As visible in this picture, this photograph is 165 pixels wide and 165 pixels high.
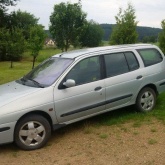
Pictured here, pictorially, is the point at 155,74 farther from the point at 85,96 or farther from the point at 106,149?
the point at 106,149

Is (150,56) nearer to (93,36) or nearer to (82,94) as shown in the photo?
(82,94)

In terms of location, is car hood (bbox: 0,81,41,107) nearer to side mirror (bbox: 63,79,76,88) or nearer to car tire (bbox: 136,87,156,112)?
side mirror (bbox: 63,79,76,88)

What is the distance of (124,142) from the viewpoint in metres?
5.31

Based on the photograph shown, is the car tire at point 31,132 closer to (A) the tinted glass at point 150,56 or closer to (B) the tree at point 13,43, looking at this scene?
(A) the tinted glass at point 150,56

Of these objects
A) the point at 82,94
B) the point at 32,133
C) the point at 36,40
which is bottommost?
the point at 32,133

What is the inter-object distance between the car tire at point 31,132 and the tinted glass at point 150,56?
3065 mm

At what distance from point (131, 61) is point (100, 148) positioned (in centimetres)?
254

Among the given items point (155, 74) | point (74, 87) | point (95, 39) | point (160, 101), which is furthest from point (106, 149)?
point (95, 39)

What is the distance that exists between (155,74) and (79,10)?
160ft

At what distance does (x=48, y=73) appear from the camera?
6.08 metres

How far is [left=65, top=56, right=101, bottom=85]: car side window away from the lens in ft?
19.3

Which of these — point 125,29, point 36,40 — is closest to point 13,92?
point 125,29

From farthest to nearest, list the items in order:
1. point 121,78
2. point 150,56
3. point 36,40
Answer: point 36,40 → point 150,56 → point 121,78

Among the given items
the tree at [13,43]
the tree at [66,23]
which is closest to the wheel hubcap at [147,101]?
the tree at [13,43]
